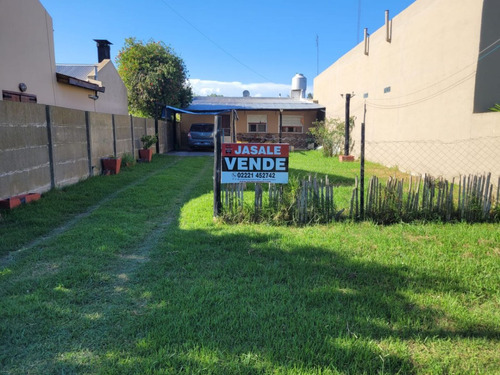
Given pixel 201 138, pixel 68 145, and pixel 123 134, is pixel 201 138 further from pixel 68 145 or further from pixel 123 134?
pixel 68 145

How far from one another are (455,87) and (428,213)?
566 cm

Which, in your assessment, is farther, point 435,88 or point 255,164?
point 435,88

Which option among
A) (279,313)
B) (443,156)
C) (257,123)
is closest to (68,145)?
(279,313)

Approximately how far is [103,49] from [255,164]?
16.3 meters

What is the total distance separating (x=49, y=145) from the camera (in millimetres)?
8172

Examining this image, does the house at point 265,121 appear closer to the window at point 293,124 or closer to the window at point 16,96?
A: the window at point 293,124

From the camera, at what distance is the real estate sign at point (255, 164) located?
19.5ft

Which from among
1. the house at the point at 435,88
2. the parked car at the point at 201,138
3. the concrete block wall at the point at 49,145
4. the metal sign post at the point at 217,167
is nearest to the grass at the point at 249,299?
the metal sign post at the point at 217,167

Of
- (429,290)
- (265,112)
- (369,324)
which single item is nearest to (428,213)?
(429,290)

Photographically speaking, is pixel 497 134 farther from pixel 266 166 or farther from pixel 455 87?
pixel 266 166

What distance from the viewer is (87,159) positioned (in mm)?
10375

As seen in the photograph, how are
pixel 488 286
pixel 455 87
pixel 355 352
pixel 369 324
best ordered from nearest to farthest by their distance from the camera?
pixel 355 352
pixel 369 324
pixel 488 286
pixel 455 87

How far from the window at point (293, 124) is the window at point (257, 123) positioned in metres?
1.36

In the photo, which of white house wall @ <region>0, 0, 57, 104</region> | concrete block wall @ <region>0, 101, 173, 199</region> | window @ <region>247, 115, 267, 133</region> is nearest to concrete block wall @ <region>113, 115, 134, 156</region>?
concrete block wall @ <region>0, 101, 173, 199</region>
